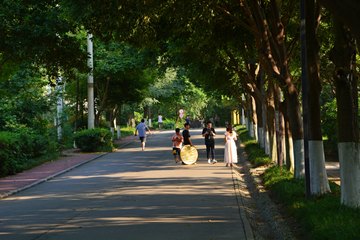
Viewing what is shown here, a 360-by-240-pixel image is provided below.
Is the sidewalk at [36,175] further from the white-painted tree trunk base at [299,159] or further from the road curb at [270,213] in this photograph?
the white-painted tree trunk base at [299,159]

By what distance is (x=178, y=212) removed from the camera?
28.0ft

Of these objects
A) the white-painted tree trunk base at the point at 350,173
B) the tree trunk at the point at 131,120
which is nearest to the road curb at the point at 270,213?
the white-painted tree trunk base at the point at 350,173

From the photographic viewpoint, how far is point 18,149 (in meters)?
16.3

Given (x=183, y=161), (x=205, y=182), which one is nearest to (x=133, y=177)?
(x=205, y=182)

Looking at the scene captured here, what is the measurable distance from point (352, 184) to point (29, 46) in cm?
1123

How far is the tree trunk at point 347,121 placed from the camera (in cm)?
719

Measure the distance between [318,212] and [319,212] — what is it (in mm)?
25

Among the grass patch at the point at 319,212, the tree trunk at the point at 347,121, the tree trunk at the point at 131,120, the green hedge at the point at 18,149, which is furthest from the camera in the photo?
the tree trunk at the point at 131,120

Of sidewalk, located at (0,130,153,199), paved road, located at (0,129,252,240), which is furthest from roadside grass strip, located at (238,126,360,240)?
sidewalk, located at (0,130,153,199)

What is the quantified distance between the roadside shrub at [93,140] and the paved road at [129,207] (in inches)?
353

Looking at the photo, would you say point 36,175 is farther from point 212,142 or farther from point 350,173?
point 350,173

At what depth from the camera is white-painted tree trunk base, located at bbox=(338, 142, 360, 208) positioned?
7129 millimetres

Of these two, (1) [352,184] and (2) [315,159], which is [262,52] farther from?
(1) [352,184]

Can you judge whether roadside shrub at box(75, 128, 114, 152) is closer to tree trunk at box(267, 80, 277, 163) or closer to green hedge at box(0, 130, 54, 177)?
green hedge at box(0, 130, 54, 177)
